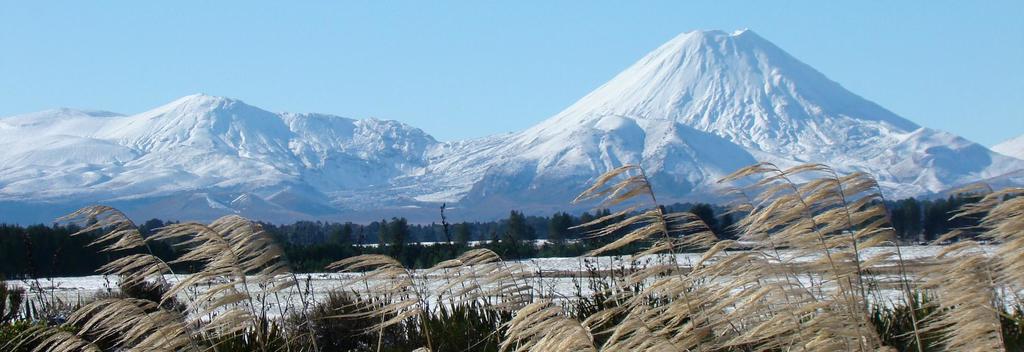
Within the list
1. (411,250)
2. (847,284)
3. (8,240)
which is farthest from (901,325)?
(8,240)

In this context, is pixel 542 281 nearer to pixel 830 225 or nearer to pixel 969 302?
pixel 830 225

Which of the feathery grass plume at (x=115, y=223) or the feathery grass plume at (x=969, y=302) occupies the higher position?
the feathery grass plume at (x=115, y=223)

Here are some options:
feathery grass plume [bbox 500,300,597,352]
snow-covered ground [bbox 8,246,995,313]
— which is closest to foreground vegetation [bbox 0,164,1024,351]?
feathery grass plume [bbox 500,300,597,352]

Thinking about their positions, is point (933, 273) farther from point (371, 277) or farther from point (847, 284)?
point (371, 277)

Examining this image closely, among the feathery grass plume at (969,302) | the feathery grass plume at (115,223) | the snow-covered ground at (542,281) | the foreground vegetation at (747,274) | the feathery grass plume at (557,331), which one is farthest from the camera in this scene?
the snow-covered ground at (542,281)

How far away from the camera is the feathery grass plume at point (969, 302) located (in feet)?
15.6

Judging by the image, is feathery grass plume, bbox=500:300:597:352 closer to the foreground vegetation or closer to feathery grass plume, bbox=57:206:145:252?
the foreground vegetation

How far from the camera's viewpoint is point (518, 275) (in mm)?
6137

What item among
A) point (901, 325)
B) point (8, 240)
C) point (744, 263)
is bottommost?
point (901, 325)

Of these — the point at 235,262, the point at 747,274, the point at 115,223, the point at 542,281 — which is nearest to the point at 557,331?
the point at 747,274

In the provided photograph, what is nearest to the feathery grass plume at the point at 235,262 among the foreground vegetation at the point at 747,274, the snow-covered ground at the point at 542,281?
the foreground vegetation at the point at 747,274

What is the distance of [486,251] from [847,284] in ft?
5.56

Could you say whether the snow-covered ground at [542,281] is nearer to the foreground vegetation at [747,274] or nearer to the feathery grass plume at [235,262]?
the foreground vegetation at [747,274]

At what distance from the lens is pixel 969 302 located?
192 inches
